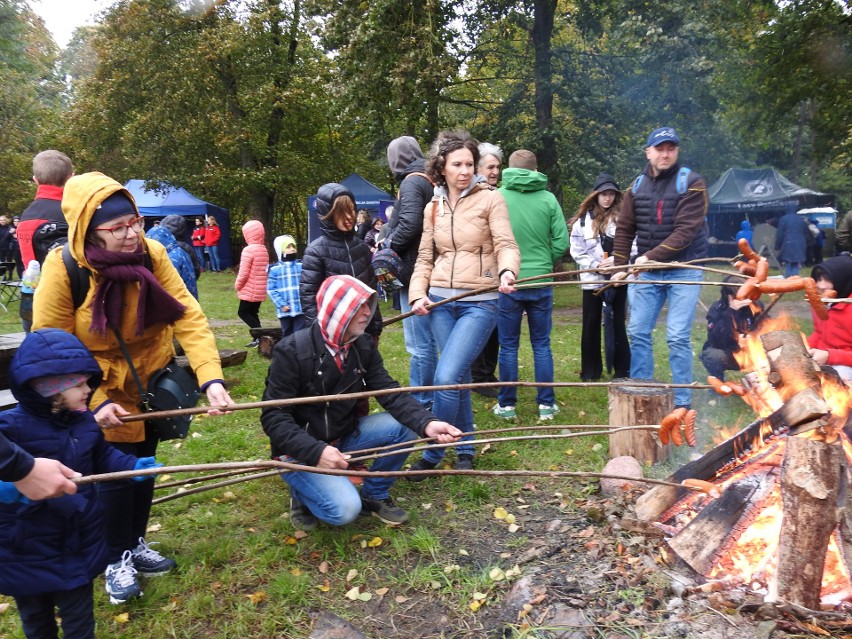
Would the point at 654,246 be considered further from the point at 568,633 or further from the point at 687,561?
the point at 568,633

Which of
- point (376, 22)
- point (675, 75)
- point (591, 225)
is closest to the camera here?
point (591, 225)

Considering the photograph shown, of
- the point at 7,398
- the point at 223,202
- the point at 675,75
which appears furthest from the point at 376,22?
the point at 223,202

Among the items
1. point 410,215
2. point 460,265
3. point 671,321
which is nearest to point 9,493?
point 460,265

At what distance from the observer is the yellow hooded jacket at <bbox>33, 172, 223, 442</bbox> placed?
286cm

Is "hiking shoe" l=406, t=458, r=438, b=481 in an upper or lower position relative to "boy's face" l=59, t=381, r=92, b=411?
lower

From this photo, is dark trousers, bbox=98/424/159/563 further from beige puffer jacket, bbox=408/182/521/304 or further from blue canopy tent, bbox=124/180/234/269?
blue canopy tent, bbox=124/180/234/269

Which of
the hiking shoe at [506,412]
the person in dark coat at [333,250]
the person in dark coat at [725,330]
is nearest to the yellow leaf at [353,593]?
the person in dark coat at [333,250]

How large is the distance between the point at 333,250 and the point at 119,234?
1.91m

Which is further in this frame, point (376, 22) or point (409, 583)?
point (376, 22)

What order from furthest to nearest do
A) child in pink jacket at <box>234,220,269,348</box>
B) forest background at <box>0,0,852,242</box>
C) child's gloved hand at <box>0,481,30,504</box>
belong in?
forest background at <box>0,0,852,242</box>, child in pink jacket at <box>234,220,269,348</box>, child's gloved hand at <box>0,481,30,504</box>

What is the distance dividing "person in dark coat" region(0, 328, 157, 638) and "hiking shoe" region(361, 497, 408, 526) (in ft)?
5.48

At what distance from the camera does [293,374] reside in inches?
137

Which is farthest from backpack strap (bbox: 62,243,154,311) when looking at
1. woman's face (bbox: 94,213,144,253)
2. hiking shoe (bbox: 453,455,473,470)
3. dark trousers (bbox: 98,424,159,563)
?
hiking shoe (bbox: 453,455,473,470)

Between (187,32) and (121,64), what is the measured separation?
8.15ft
